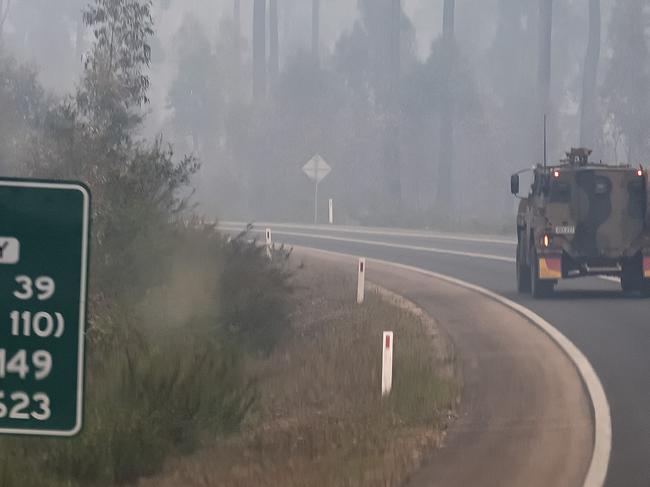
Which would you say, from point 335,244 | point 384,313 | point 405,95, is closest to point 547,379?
point 384,313

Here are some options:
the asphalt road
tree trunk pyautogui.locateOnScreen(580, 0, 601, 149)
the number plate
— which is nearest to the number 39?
the asphalt road

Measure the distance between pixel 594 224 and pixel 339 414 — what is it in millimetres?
12936

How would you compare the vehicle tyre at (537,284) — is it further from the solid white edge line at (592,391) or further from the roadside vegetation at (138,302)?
the roadside vegetation at (138,302)

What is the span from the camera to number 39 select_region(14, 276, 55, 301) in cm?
375

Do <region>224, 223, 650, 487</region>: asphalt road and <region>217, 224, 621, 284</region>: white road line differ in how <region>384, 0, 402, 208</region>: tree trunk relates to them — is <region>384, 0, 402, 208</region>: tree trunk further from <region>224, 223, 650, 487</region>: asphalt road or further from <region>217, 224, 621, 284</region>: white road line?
Answer: <region>224, 223, 650, 487</region>: asphalt road

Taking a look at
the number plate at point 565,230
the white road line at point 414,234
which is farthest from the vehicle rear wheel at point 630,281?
the white road line at point 414,234

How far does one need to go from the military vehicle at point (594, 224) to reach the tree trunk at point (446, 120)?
37.5m

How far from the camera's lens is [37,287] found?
3.76m

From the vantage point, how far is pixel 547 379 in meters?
15.1

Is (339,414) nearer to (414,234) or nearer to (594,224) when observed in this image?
(594,224)

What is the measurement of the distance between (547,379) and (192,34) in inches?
3323

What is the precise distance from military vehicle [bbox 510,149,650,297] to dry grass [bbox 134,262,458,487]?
458cm

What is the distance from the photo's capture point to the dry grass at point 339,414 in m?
10.0

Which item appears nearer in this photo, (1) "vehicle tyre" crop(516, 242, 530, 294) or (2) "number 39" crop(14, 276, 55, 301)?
(2) "number 39" crop(14, 276, 55, 301)
